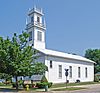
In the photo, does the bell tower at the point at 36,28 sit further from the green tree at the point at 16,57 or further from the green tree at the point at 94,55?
the green tree at the point at 94,55

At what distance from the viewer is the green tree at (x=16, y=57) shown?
107 feet

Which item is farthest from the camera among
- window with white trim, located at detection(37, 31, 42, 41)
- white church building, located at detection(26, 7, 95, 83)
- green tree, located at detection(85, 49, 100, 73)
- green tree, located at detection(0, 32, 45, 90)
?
green tree, located at detection(85, 49, 100, 73)

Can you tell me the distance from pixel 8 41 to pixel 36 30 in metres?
19.7

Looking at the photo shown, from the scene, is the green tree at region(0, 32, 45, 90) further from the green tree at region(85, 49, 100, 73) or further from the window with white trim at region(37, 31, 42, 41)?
the green tree at region(85, 49, 100, 73)

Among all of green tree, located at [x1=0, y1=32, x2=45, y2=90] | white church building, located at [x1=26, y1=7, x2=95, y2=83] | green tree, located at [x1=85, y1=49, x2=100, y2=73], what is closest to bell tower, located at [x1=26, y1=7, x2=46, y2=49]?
white church building, located at [x1=26, y1=7, x2=95, y2=83]

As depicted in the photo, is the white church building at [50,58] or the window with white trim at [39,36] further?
the window with white trim at [39,36]

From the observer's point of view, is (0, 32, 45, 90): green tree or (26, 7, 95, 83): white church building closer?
(0, 32, 45, 90): green tree

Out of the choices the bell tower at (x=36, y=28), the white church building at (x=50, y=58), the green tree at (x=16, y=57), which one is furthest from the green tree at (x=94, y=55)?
the green tree at (x=16, y=57)

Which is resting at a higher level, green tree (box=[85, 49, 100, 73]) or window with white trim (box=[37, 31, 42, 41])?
window with white trim (box=[37, 31, 42, 41])

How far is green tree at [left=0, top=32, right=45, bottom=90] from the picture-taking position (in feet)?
107

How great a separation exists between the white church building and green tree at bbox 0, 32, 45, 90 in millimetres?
14006

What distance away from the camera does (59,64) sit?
170ft

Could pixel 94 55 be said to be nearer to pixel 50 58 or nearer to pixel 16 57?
pixel 50 58

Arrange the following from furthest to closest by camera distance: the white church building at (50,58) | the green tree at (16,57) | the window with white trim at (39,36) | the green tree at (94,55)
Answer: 1. the green tree at (94,55)
2. the window with white trim at (39,36)
3. the white church building at (50,58)
4. the green tree at (16,57)
